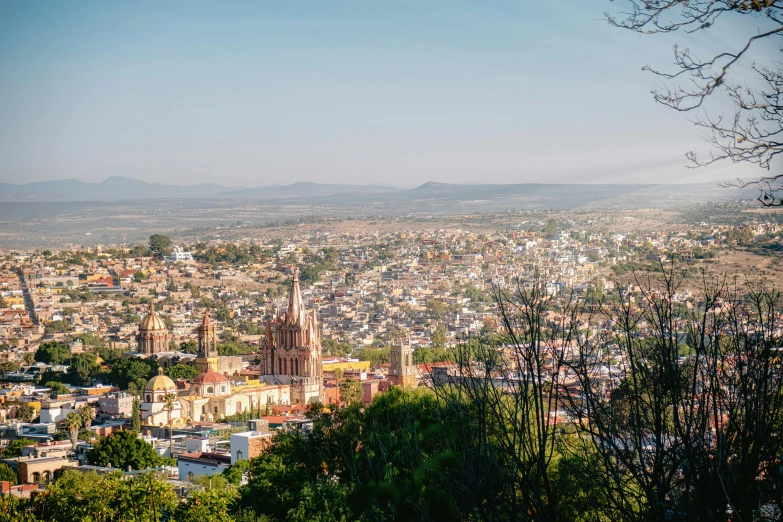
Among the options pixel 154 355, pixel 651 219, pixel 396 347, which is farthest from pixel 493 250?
pixel 396 347

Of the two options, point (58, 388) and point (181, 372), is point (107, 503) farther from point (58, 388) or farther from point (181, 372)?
point (181, 372)

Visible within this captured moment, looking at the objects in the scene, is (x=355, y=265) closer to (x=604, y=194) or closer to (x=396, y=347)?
(x=604, y=194)

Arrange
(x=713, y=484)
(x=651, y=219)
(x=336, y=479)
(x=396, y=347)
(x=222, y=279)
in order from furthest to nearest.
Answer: (x=222, y=279) < (x=651, y=219) < (x=396, y=347) < (x=336, y=479) < (x=713, y=484)

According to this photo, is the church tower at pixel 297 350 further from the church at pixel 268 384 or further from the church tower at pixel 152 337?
the church tower at pixel 152 337

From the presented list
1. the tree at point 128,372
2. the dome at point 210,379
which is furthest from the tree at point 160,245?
the dome at point 210,379

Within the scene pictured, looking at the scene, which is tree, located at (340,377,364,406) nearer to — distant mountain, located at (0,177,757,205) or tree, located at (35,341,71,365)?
tree, located at (35,341,71,365)

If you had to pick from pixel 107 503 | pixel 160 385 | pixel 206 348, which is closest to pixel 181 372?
pixel 206 348

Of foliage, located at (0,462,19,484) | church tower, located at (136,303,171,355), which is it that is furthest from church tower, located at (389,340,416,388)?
church tower, located at (136,303,171,355)
